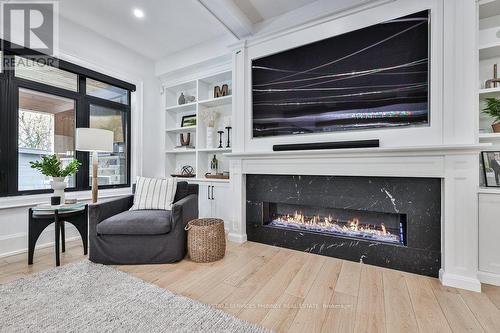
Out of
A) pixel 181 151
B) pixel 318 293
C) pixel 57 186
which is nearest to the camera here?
pixel 318 293

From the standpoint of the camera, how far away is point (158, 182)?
2.60 m

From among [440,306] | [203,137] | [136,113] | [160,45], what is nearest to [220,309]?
[440,306]

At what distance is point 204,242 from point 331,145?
1.59m

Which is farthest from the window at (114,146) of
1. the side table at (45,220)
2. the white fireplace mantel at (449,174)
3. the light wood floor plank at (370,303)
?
the light wood floor plank at (370,303)

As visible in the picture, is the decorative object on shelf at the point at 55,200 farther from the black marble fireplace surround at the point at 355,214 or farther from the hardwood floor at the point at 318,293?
the black marble fireplace surround at the point at 355,214

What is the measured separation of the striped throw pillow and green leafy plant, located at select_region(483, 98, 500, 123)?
310 cm

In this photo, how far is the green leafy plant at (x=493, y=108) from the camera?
1901mm

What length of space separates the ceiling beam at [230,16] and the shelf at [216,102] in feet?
2.73

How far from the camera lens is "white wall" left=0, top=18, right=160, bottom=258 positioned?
95.9 inches

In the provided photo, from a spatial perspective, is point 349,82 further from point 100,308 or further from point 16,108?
point 16,108

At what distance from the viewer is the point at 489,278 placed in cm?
180

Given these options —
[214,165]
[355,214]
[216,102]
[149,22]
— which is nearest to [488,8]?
[355,214]

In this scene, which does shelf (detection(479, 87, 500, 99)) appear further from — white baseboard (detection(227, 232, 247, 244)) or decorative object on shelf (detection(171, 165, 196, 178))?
decorative object on shelf (detection(171, 165, 196, 178))

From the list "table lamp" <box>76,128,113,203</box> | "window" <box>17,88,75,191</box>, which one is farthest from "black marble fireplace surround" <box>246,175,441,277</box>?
"window" <box>17,88,75,191</box>
